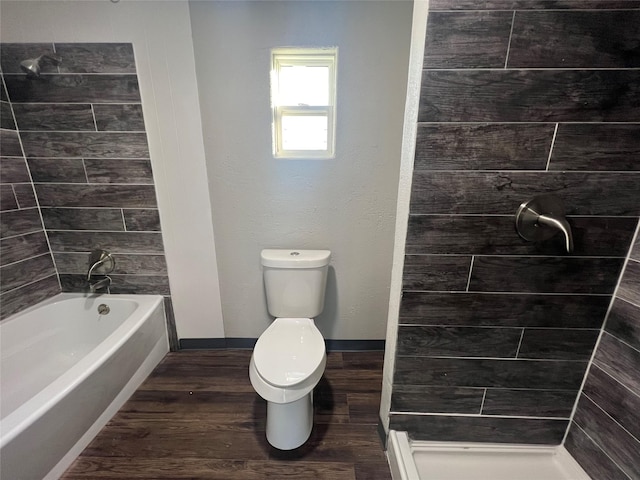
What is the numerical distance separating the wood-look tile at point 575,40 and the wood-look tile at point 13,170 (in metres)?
2.25

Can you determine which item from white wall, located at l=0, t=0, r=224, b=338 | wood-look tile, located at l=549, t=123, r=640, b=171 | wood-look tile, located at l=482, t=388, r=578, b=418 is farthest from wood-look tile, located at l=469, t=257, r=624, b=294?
white wall, located at l=0, t=0, r=224, b=338

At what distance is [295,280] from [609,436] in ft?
4.37

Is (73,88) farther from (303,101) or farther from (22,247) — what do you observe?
(303,101)

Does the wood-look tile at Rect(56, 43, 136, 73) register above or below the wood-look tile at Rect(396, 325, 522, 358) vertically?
above

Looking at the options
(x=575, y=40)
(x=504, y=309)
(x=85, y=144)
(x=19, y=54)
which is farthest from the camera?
(x=85, y=144)

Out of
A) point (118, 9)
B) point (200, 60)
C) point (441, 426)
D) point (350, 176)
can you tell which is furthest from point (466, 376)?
point (118, 9)

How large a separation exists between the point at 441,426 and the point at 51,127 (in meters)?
2.38

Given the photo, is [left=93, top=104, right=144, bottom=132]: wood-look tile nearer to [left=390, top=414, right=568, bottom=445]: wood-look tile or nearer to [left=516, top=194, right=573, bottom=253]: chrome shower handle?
[left=516, top=194, right=573, bottom=253]: chrome shower handle

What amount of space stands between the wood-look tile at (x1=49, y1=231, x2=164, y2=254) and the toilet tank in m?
0.71

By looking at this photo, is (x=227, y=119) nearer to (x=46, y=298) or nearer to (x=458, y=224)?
(x=458, y=224)

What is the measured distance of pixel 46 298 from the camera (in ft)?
5.23

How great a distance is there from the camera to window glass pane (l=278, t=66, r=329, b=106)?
1386 mm

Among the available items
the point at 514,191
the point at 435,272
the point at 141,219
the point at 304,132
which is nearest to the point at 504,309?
the point at 435,272

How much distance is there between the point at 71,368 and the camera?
109cm
